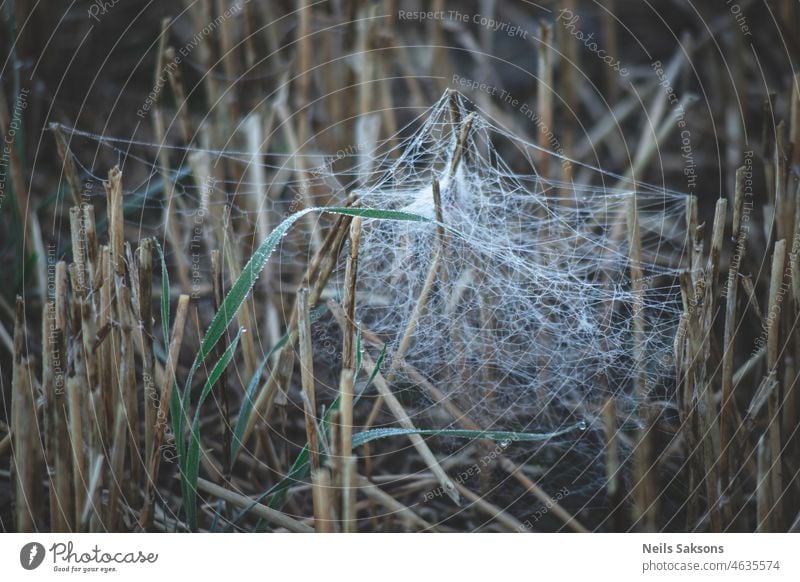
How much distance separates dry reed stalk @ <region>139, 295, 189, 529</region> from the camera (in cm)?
75

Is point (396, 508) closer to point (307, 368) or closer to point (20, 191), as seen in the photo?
point (307, 368)

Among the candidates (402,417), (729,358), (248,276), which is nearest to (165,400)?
(248,276)

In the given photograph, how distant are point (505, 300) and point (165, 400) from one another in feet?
1.41

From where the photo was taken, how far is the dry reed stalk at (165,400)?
75 cm

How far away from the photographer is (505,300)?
0.92m

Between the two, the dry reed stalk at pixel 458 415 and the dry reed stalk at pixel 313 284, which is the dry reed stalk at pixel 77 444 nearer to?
the dry reed stalk at pixel 313 284

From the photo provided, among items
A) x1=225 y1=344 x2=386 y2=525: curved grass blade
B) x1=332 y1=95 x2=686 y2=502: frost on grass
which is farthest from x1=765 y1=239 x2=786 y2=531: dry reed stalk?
x1=225 y1=344 x2=386 y2=525: curved grass blade

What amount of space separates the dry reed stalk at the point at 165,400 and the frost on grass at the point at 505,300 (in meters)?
0.26

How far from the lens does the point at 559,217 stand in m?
0.96

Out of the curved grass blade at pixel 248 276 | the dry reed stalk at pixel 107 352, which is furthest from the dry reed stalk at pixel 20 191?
the curved grass blade at pixel 248 276

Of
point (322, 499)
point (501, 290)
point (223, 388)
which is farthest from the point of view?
point (501, 290)
